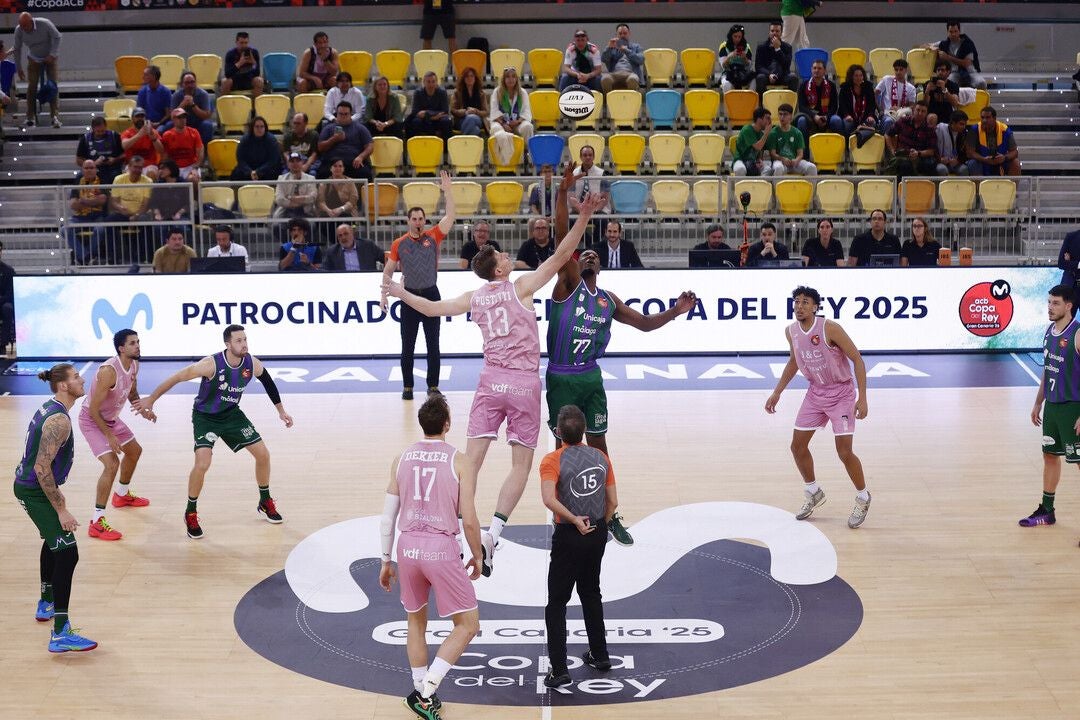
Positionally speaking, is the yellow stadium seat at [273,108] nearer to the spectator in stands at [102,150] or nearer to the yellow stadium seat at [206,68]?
the yellow stadium seat at [206,68]

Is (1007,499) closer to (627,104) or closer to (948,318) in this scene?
(948,318)

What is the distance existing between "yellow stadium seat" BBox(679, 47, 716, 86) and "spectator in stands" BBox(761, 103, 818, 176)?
11.5 feet

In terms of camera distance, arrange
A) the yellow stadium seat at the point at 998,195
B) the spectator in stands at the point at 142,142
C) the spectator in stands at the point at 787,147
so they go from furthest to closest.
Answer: the spectator in stands at the point at 142,142
the spectator in stands at the point at 787,147
the yellow stadium seat at the point at 998,195

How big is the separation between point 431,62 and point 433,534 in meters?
16.6

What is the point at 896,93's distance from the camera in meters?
20.3

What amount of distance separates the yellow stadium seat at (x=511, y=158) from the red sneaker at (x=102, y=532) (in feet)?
35.7

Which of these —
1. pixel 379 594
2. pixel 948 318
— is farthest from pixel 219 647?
pixel 948 318

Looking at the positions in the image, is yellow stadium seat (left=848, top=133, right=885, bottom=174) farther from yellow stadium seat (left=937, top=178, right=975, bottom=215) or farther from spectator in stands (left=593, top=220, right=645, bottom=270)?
spectator in stands (left=593, top=220, right=645, bottom=270)

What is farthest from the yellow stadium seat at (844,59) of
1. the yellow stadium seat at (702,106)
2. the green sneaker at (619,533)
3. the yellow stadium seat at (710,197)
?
the green sneaker at (619,533)

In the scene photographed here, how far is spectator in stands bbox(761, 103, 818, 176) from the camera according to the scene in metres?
18.7

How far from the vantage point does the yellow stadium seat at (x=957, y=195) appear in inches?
696

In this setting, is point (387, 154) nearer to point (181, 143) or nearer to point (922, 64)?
point (181, 143)

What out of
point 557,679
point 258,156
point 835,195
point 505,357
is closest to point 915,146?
point 835,195

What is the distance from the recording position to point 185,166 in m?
19.4
